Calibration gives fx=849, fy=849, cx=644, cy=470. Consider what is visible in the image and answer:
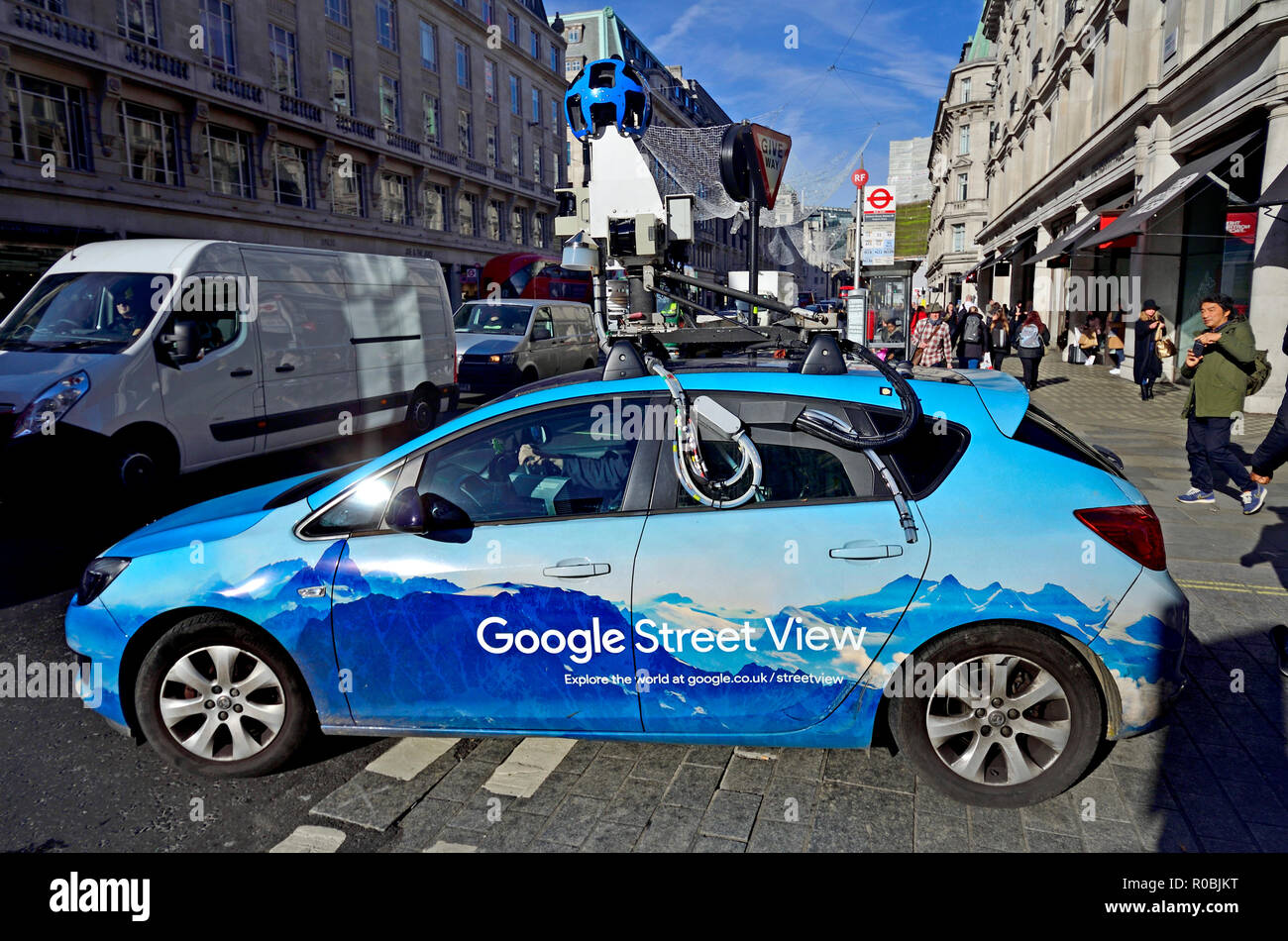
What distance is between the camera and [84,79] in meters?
24.9

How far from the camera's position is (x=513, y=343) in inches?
616

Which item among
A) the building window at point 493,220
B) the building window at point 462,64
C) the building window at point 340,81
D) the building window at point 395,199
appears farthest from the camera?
the building window at point 493,220

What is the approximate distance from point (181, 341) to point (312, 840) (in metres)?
6.24

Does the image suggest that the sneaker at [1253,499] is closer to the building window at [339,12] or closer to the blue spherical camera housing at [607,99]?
the blue spherical camera housing at [607,99]

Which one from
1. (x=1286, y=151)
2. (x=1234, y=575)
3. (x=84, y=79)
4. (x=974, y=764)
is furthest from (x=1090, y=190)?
(x=84, y=79)

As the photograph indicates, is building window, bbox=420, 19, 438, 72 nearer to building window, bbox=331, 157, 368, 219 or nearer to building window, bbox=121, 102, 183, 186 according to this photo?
building window, bbox=331, 157, 368, 219

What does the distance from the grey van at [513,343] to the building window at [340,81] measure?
24231 mm

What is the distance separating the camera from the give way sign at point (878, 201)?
17828 millimetres

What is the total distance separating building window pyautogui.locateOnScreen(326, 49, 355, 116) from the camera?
1412 inches

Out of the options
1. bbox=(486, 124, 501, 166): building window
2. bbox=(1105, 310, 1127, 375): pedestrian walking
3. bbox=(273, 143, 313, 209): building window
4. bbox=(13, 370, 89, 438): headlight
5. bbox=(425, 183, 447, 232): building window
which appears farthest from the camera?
bbox=(486, 124, 501, 166): building window

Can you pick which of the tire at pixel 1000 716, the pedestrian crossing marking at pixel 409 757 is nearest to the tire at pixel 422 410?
the pedestrian crossing marking at pixel 409 757

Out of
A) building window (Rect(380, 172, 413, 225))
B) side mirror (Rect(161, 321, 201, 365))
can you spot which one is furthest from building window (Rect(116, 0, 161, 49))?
side mirror (Rect(161, 321, 201, 365))

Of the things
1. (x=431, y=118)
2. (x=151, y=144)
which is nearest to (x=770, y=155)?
(x=151, y=144)

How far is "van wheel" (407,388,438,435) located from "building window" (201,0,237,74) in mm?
24404
